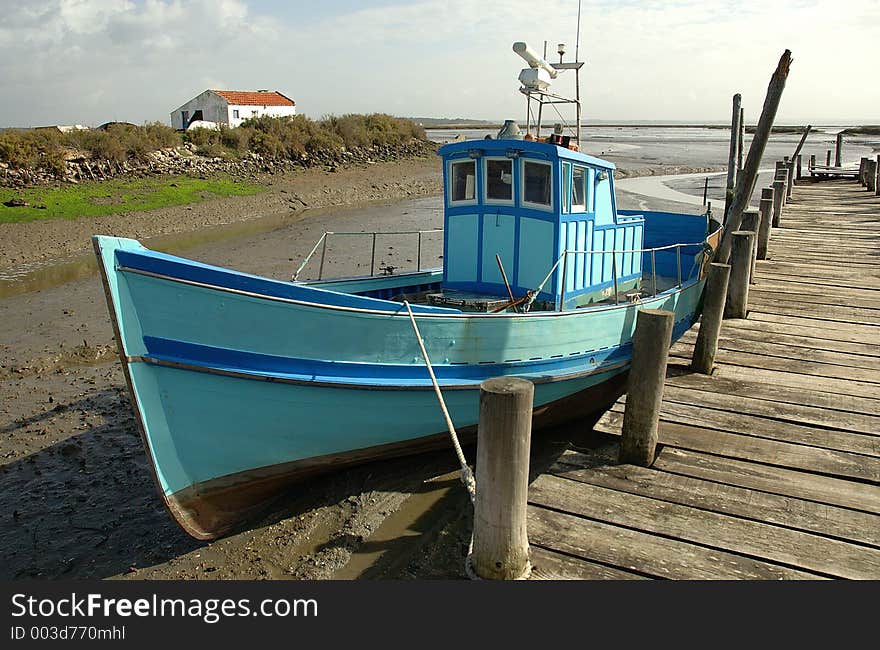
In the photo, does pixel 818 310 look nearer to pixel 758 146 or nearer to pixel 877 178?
pixel 758 146

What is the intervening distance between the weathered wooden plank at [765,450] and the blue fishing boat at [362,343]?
58.7 inches

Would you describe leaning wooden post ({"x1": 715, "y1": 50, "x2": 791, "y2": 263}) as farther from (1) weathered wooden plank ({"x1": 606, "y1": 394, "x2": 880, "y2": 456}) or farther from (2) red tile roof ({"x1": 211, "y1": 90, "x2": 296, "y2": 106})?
(2) red tile roof ({"x1": 211, "y1": 90, "x2": 296, "y2": 106})

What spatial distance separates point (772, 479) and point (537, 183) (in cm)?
408

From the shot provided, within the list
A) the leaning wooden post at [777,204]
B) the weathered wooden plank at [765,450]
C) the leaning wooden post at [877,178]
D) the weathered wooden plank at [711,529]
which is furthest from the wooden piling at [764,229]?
the leaning wooden post at [877,178]

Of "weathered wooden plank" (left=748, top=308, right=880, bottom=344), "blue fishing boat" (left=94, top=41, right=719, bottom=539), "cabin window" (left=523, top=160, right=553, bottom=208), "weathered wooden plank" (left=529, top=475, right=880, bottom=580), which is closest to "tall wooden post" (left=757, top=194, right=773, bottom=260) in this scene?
"weathered wooden plank" (left=748, top=308, right=880, bottom=344)

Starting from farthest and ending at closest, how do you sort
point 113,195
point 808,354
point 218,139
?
point 218,139 → point 113,195 → point 808,354

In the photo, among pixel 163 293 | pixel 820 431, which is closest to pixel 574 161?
pixel 820 431

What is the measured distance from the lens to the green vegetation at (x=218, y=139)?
890 inches

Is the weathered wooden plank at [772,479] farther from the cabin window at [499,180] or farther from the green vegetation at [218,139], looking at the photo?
the green vegetation at [218,139]

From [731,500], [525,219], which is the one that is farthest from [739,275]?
[731,500]

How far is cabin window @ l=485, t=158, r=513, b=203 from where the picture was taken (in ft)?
25.8

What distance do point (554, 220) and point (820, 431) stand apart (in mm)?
3365

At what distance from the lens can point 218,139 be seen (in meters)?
30.5

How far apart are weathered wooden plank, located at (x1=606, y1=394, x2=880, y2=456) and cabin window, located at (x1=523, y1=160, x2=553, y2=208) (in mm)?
2636
